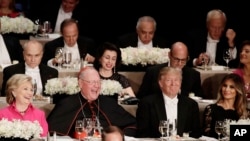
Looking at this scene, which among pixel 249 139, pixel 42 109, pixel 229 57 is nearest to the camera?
pixel 249 139

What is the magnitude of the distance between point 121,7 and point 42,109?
4.80 m

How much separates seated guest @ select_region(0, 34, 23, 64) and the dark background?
1558mm

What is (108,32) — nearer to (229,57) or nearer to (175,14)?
(175,14)

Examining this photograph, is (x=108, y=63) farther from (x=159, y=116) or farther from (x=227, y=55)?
(x=227, y=55)

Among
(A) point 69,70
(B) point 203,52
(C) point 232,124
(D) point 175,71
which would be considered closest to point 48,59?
(A) point 69,70

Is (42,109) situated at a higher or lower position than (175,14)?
lower

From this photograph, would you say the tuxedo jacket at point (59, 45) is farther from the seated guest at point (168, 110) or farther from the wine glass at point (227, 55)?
the seated guest at point (168, 110)

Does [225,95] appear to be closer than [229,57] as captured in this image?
Yes

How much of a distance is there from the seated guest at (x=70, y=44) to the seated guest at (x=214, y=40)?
1386mm

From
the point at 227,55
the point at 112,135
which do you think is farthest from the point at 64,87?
the point at 227,55

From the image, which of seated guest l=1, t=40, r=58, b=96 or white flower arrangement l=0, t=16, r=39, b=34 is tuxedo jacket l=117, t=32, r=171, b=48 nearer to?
white flower arrangement l=0, t=16, r=39, b=34

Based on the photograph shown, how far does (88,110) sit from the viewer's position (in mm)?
7500

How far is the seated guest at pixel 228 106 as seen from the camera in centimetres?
785

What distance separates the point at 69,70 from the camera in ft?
31.1
